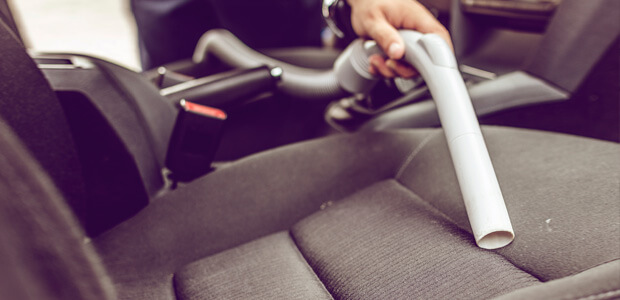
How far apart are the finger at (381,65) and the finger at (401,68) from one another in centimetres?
1

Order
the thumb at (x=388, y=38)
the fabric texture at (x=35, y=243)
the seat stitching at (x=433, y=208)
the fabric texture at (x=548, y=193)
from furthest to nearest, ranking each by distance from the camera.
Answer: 1. the thumb at (x=388, y=38)
2. the seat stitching at (x=433, y=208)
3. the fabric texture at (x=548, y=193)
4. the fabric texture at (x=35, y=243)

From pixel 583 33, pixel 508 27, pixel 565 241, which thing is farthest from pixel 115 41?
pixel 565 241

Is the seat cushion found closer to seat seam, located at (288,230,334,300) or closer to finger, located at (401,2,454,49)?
seat seam, located at (288,230,334,300)

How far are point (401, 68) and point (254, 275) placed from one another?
1.37 feet

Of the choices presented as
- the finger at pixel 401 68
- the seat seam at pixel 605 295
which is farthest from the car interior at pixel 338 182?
the finger at pixel 401 68

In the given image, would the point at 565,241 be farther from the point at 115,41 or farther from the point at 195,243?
the point at 115,41

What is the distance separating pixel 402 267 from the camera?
50 centimetres

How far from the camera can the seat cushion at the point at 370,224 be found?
475 mm

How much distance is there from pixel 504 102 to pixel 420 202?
37 centimetres

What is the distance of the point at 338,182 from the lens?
0.71 m

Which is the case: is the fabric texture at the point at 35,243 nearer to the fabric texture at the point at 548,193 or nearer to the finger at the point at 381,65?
the fabric texture at the point at 548,193

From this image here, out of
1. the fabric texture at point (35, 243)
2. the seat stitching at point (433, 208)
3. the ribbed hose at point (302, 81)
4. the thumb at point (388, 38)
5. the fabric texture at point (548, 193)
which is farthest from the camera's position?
the ribbed hose at point (302, 81)

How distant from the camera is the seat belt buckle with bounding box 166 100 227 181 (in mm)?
695

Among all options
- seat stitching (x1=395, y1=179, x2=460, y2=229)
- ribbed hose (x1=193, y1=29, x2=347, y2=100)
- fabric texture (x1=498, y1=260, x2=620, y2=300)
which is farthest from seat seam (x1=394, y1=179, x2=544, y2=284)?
ribbed hose (x1=193, y1=29, x2=347, y2=100)
